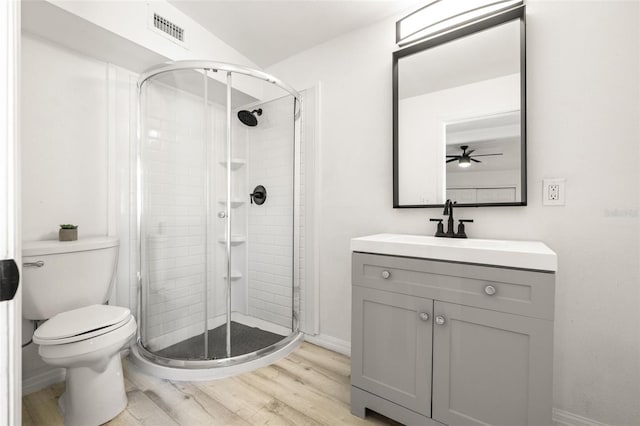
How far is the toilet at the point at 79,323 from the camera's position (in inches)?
51.7

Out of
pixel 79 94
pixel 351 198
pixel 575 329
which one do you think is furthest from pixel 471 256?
pixel 79 94

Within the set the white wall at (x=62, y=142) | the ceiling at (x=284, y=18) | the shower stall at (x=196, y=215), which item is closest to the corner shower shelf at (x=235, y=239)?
the shower stall at (x=196, y=215)

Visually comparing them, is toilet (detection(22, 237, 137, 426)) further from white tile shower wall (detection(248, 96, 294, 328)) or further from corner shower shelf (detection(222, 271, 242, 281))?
white tile shower wall (detection(248, 96, 294, 328))

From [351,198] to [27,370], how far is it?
2.12 m

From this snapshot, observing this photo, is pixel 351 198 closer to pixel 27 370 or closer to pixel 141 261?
pixel 141 261

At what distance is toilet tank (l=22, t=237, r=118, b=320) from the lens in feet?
4.83

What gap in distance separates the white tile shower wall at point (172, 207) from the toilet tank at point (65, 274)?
0.27 m

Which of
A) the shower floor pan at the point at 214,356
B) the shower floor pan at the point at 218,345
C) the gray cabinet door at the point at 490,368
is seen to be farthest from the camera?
the shower floor pan at the point at 218,345

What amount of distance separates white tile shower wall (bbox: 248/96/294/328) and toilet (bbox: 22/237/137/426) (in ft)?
2.92

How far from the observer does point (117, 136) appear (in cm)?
198

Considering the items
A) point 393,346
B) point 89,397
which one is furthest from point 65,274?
point 393,346

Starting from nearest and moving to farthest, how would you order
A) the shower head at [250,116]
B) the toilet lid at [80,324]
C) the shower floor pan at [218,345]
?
the toilet lid at [80,324] → the shower floor pan at [218,345] → the shower head at [250,116]

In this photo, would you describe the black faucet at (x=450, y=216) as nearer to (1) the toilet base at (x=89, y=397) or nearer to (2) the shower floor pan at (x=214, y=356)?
(2) the shower floor pan at (x=214, y=356)

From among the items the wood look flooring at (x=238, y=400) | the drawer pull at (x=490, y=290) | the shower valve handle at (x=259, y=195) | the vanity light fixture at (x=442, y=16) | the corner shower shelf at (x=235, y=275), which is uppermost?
the vanity light fixture at (x=442, y=16)
